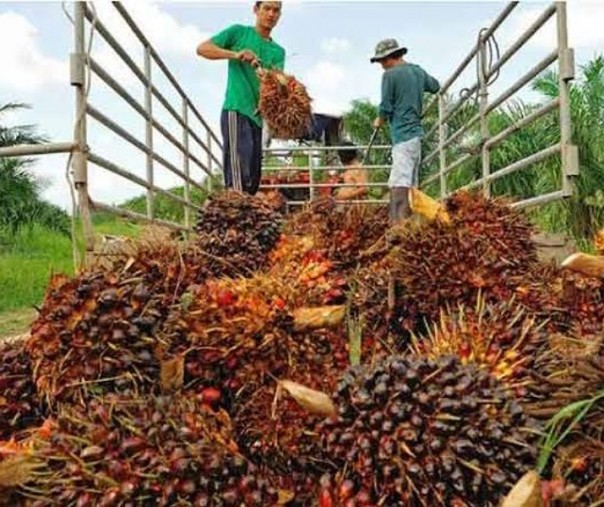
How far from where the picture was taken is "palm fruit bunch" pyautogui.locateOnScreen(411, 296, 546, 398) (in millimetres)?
1577

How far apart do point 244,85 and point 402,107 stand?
3.93 feet

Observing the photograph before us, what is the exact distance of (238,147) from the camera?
4.67 meters

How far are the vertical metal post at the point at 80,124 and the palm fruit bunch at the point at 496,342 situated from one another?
57.8 inches

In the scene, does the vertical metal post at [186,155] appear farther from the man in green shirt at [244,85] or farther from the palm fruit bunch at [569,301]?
the palm fruit bunch at [569,301]

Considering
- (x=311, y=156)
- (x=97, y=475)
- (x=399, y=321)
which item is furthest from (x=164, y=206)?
(x=97, y=475)

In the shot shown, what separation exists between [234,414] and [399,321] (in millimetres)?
547

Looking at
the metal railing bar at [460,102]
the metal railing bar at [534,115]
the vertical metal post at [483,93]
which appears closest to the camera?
the metal railing bar at [534,115]

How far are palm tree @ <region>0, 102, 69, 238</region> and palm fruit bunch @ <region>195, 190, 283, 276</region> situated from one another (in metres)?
11.5

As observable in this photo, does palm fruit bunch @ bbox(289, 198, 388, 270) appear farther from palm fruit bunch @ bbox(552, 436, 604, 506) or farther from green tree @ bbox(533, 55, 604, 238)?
green tree @ bbox(533, 55, 604, 238)

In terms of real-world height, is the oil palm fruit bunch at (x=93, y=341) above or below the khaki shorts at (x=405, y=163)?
below

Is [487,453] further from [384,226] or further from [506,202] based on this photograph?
[384,226]

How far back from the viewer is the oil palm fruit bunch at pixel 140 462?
1358mm

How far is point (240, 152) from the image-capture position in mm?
4660

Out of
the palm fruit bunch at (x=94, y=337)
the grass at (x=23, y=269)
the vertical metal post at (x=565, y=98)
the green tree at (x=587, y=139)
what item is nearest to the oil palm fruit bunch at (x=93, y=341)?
the palm fruit bunch at (x=94, y=337)
